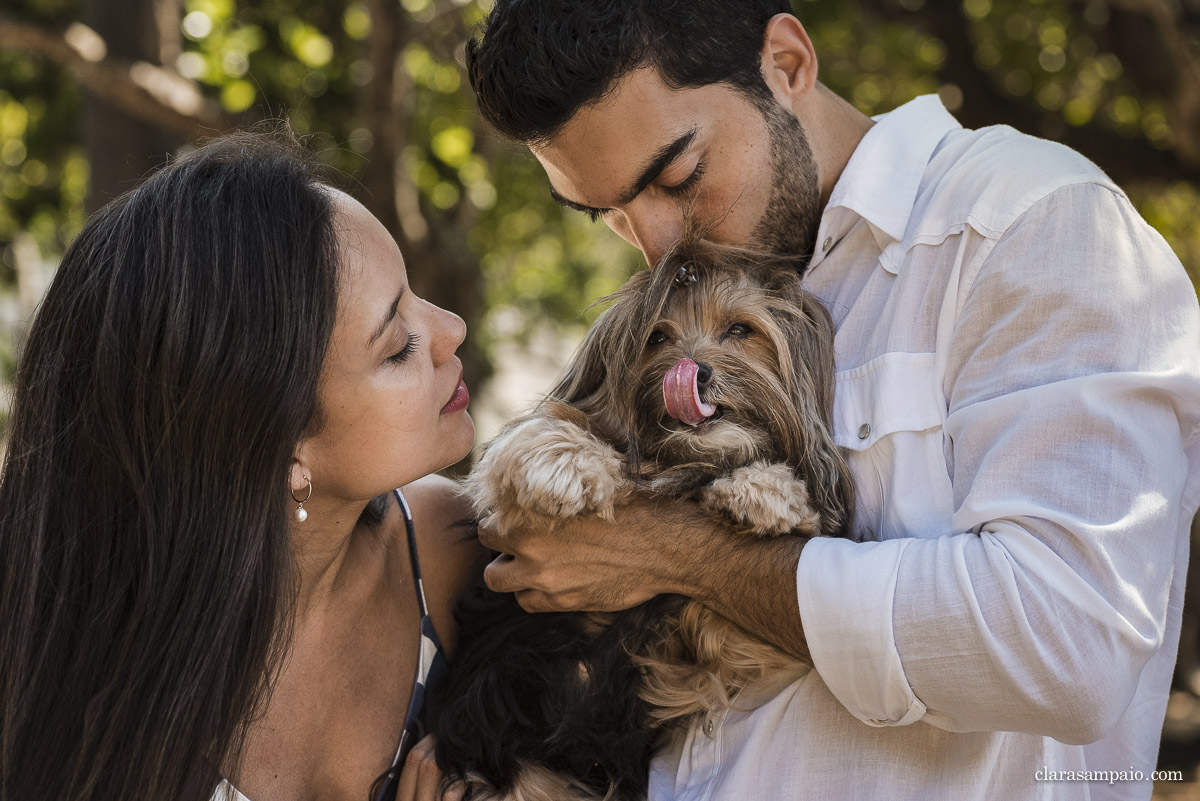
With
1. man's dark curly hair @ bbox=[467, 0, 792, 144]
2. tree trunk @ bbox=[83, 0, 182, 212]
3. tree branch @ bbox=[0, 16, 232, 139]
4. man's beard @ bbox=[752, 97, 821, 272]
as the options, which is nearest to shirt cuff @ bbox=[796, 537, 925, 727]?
man's beard @ bbox=[752, 97, 821, 272]

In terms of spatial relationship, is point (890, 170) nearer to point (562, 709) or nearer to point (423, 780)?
point (562, 709)

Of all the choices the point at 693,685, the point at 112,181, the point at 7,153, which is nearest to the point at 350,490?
the point at 693,685

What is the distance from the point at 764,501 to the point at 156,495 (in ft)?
4.41

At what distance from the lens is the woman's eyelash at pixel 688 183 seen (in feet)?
8.70

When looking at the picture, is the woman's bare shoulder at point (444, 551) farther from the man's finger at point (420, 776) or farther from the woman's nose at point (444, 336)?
the woman's nose at point (444, 336)

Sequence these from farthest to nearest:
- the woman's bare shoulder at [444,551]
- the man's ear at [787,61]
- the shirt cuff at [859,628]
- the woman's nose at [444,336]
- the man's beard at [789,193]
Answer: the woman's bare shoulder at [444,551] → the man's ear at [787,61] → the man's beard at [789,193] → the woman's nose at [444,336] → the shirt cuff at [859,628]

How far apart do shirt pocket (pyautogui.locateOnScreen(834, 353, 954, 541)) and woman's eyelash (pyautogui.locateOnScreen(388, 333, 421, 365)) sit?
1.04 metres

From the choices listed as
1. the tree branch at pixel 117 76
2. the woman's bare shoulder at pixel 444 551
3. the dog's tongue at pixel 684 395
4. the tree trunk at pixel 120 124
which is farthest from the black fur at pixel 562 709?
the tree trunk at pixel 120 124

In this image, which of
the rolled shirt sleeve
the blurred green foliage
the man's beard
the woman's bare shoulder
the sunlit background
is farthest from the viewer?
the blurred green foliage

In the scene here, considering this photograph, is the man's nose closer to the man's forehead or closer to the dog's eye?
the man's forehead

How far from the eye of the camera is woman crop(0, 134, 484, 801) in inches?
88.4

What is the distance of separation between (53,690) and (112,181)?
4.64 metres

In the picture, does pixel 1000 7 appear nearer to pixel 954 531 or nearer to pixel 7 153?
pixel 954 531

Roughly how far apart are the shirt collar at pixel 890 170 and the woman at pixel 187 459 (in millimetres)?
1116
